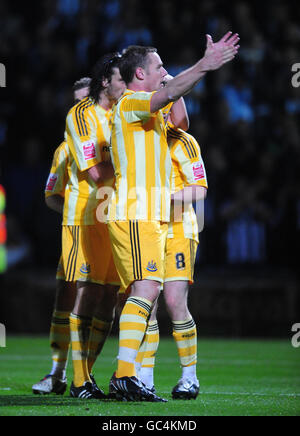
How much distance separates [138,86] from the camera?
15.5 feet

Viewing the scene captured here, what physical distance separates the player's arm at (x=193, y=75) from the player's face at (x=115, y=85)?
3.14 feet

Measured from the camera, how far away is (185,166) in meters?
5.21

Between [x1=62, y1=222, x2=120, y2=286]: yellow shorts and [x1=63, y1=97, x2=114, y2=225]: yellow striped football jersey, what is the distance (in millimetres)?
72

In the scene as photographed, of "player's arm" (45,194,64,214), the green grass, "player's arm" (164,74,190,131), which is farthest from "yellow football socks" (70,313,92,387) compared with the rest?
"player's arm" (164,74,190,131)

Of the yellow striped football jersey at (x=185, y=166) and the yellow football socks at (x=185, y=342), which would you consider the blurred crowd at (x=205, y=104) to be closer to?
the yellow striped football jersey at (x=185, y=166)

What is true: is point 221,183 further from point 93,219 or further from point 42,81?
point 93,219

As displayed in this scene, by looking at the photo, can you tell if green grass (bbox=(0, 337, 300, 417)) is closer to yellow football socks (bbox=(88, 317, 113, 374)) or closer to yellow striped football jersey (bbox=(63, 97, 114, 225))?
yellow football socks (bbox=(88, 317, 113, 374))

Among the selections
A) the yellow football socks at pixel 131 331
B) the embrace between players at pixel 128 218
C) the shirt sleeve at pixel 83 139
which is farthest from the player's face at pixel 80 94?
the yellow football socks at pixel 131 331

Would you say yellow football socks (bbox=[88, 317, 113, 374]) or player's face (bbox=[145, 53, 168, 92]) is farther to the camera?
yellow football socks (bbox=[88, 317, 113, 374])

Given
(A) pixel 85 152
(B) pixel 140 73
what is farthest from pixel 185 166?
(B) pixel 140 73

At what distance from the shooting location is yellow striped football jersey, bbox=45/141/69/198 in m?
5.66

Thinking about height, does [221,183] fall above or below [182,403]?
above

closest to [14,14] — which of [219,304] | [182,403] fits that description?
[219,304]
